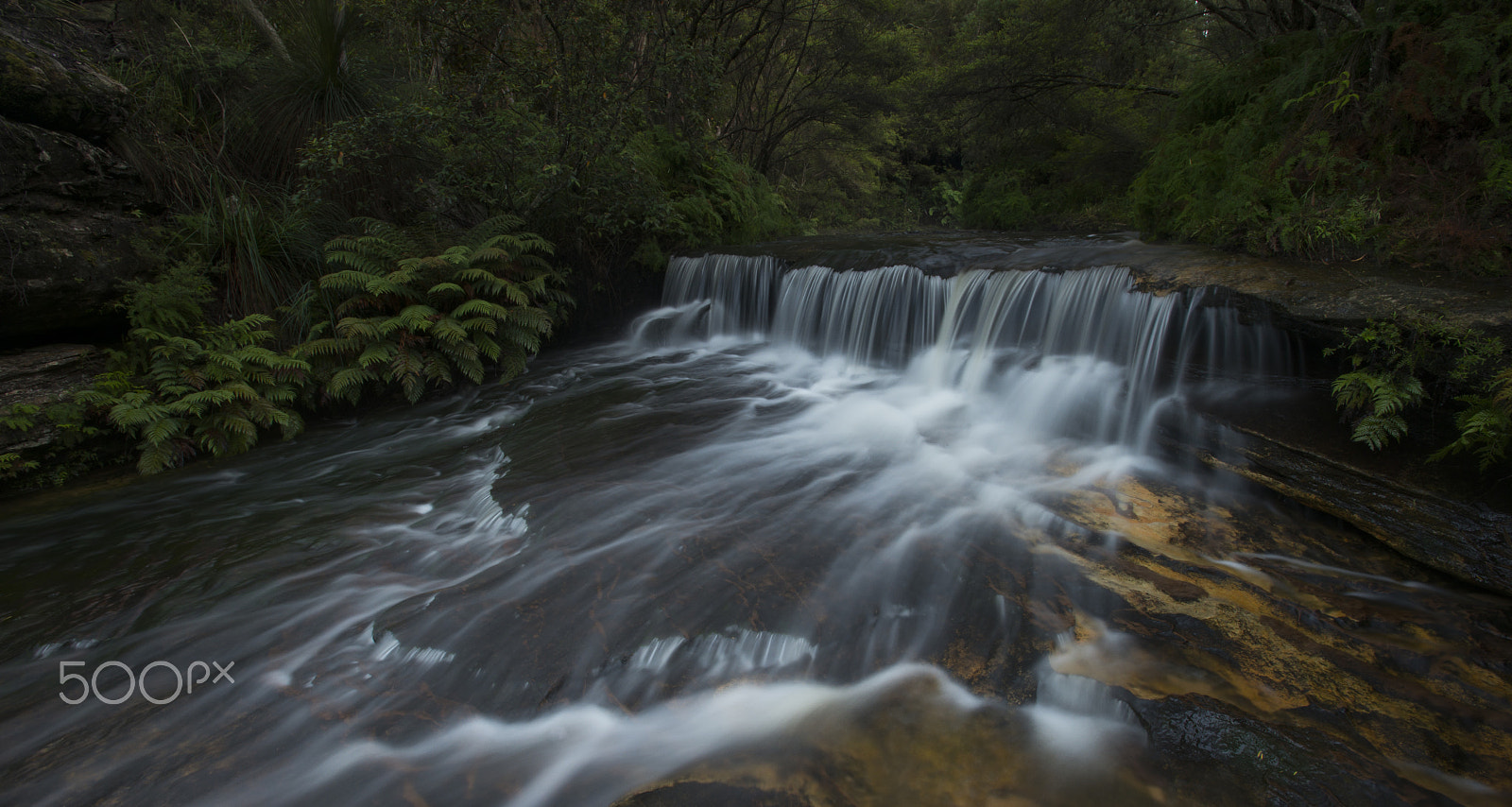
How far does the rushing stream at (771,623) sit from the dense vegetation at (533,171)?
1026 mm

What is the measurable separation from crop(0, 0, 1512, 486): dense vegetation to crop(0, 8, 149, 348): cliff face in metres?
0.29

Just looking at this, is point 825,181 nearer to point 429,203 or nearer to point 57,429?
point 429,203

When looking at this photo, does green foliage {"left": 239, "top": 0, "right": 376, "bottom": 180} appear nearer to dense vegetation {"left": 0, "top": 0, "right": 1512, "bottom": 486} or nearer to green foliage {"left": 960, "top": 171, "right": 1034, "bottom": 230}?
dense vegetation {"left": 0, "top": 0, "right": 1512, "bottom": 486}

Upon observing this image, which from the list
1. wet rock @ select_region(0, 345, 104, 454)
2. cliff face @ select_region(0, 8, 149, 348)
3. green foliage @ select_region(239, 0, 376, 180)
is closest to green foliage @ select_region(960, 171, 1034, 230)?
green foliage @ select_region(239, 0, 376, 180)

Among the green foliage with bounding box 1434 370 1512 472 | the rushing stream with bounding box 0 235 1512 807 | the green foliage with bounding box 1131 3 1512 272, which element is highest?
the green foliage with bounding box 1131 3 1512 272

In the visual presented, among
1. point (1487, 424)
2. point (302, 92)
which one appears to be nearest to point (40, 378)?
point (302, 92)

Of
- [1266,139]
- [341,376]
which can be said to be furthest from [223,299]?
[1266,139]

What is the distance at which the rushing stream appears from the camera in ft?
8.66

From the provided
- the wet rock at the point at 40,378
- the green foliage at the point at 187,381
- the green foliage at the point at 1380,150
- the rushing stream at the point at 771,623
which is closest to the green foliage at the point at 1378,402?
the rushing stream at the point at 771,623

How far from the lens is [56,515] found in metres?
4.92

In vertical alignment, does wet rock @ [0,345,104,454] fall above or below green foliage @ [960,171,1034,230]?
below

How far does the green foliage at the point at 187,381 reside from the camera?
558 cm

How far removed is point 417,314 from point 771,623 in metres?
5.61

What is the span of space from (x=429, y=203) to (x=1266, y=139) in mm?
10389
